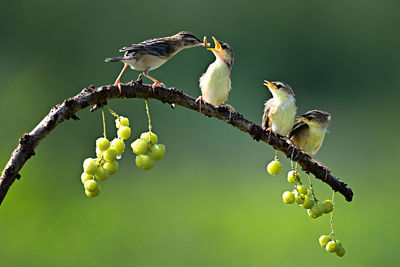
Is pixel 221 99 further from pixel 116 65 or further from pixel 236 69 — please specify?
pixel 236 69

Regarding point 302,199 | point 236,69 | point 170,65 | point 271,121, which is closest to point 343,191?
point 302,199

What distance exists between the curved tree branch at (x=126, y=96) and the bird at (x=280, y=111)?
0.31 meters

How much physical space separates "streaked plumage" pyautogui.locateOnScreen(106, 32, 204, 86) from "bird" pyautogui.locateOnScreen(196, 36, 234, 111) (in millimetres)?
116

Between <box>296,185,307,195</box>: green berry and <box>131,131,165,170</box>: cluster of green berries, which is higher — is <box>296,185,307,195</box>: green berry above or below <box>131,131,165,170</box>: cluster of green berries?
above

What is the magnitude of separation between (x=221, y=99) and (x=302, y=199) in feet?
1.74

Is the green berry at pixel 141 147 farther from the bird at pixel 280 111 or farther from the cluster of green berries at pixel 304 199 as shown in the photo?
the bird at pixel 280 111

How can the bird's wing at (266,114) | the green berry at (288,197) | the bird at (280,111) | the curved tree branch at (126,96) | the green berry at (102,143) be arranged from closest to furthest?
1. the curved tree branch at (126,96)
2. the green berry at (102,143)
3. the green berry at (288,197)
4. the bird at (280,111)
5. the bird's wing at (266,114)

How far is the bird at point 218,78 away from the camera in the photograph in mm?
1741

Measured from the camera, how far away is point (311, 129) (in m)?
1.91

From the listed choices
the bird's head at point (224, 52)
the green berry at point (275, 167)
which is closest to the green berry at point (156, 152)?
the green berry at point (275, 167)

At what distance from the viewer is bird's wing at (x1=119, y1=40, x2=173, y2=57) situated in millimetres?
1602

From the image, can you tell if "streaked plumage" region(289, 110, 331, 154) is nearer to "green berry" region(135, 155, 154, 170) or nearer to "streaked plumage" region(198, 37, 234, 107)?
"streaked plumage" region(198, 37, 234, 107)

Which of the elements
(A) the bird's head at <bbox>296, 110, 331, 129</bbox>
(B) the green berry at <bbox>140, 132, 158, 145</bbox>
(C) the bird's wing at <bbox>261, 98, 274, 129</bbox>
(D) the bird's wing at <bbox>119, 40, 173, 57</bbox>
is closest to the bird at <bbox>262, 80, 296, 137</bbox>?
(C) the bird's wing at <bbox>261, 98, 274, 129</bbox>

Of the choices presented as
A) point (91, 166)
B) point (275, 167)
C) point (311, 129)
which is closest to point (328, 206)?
point (275, 167)
